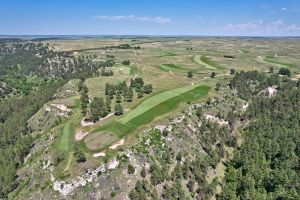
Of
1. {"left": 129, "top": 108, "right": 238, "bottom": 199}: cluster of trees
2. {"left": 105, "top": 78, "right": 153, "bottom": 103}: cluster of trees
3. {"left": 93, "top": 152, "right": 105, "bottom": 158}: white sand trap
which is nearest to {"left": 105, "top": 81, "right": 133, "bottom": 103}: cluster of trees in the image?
{"left": 105, "top": 78, "right": 153, "bottom": 103}: cluster of trees

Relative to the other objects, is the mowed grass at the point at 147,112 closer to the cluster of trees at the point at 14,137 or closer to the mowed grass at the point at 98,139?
the mowed grass at the point at 98,139

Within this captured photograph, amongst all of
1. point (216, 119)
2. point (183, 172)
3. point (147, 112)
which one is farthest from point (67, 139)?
point (216, 119)

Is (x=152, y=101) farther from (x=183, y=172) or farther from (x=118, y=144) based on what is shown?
(x=183, y=172)

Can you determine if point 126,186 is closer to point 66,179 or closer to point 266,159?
point 66,179

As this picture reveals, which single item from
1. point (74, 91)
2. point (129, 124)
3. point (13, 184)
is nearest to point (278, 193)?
point (129, 124)

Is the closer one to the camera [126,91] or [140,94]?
[126,91]
